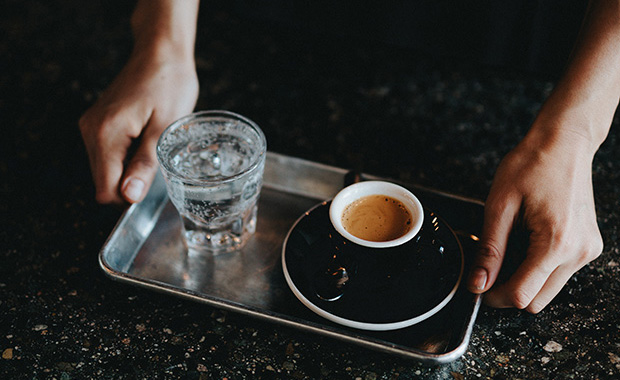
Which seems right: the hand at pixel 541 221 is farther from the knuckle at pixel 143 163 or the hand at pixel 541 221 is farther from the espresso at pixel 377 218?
the knuckle at pixel 143 163

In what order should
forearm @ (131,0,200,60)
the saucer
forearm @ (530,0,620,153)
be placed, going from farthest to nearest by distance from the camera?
forearm @ (131,0,200,60) < forearm @ (530,0,620,153) < the saucer

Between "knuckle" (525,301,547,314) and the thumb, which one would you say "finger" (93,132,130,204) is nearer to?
the thumb

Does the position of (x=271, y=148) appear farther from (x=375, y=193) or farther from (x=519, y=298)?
(x=519, y=298)

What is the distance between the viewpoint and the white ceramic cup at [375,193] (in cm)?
66

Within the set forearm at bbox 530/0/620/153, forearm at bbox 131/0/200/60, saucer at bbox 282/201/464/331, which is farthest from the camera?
forearm at bbox 131/0/200/60

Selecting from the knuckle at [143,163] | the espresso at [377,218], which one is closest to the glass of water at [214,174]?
the knuckle at [143,163]

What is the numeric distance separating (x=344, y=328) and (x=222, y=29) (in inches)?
33.4

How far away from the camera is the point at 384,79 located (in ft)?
3.82

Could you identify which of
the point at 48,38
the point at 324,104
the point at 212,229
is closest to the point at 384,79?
the point at 324,104

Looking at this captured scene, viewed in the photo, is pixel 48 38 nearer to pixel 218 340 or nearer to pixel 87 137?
pixel 87 137

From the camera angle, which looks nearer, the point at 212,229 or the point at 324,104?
the point at 212,229

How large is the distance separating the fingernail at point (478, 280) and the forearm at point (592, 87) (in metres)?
0.22

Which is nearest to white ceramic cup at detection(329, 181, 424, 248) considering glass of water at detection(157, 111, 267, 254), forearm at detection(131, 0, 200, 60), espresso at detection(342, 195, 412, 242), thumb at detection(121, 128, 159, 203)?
Answer: espresso at detection(342, 195, 412, 242)

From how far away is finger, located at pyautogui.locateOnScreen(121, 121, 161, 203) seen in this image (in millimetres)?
800
